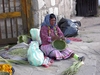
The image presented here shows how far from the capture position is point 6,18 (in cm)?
589

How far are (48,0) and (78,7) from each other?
5.88 meters

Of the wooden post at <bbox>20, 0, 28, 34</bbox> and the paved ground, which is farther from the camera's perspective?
the wooden post at <bbox>20, 0, 28, 34</bbox>

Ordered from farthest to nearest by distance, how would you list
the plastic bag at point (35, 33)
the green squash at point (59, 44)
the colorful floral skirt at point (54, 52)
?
the plastic bag at point (35, 33)
the green squash at point (59, 44)
the colorful floral skirt at point (54, 52)

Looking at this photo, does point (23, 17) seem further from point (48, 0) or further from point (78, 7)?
point (78, 7)

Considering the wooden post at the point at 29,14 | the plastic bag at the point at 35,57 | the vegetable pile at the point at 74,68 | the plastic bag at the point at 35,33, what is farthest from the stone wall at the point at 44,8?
the vegetable pile at the point at 74,68

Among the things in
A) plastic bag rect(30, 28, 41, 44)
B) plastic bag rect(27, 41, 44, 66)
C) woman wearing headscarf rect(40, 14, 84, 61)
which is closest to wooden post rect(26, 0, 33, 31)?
plastic bag rect(30, 28, 41, 44)

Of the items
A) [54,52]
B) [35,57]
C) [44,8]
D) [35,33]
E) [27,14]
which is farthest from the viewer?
[44,8]

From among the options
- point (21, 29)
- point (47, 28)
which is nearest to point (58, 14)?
point (21, 29)

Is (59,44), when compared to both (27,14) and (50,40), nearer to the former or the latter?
(50,40)

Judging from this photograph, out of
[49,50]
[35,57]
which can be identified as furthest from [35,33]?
[35,57]

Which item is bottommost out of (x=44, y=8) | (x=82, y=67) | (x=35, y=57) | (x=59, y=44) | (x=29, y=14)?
(x=82, y=67)

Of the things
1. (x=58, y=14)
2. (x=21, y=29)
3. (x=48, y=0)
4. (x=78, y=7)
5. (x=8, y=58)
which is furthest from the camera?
(x=78, y=7)

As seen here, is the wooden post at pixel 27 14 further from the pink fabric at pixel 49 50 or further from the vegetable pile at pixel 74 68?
the vegetable pile at pixel 74 68

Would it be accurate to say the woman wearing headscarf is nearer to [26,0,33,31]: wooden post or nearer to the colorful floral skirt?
the colorful floral skirt
